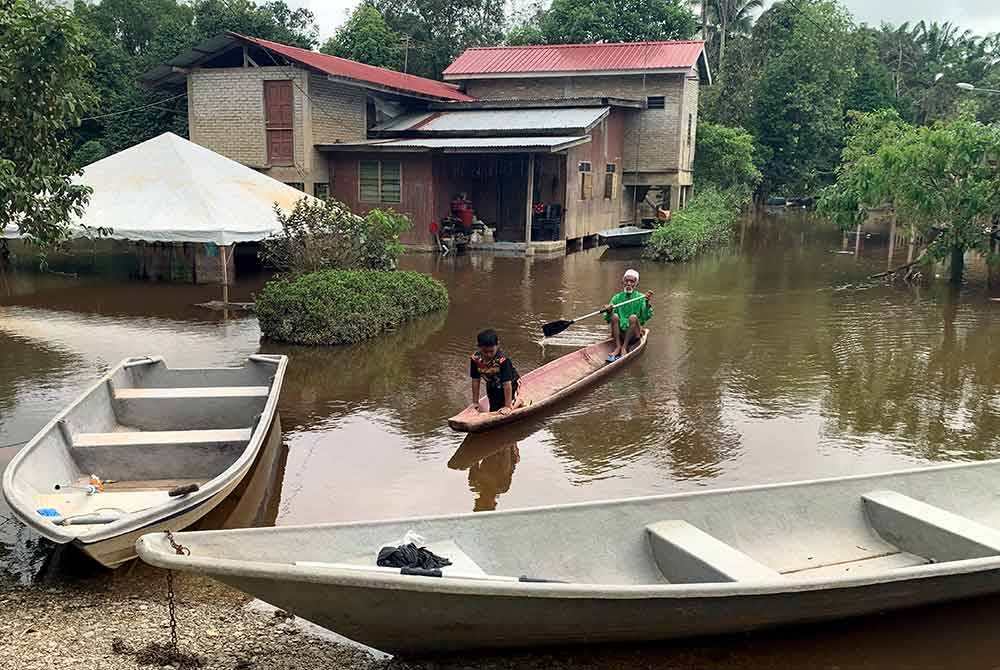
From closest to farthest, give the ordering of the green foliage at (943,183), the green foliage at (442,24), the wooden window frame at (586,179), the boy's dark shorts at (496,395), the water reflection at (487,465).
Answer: the water reflection at (487,465) → the boy's dark shorts at (496,395) → the green foliage at (943,183) → the wooden window frame at (586,179) → the green foliage at (442,24)

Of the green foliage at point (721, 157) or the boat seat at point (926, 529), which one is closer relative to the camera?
the boat seat at point (926, 529)

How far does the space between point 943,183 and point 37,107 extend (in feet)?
51.3

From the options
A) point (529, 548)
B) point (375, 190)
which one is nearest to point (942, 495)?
point (529, 548)

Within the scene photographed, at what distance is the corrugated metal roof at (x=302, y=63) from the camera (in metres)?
21.7

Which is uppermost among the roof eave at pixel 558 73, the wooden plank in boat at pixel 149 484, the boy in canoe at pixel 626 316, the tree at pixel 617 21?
the tree at pixel 617 21

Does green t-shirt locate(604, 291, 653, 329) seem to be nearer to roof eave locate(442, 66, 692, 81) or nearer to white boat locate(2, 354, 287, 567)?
white boat locate(2, 354, 287, 567)

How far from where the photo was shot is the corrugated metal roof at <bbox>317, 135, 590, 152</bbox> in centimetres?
2114

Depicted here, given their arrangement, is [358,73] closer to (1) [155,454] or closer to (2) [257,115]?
(2) [257,115]

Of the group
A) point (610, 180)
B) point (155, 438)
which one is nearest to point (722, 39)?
point (610, 180)

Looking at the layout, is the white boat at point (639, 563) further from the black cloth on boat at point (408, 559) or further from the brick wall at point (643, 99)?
the brick wall at point (643, 99)

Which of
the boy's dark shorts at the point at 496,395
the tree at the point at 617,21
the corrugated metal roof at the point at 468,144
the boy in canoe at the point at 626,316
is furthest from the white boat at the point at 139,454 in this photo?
the tree at the point at 617,21

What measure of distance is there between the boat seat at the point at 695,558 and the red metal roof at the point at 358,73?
18.8 metres

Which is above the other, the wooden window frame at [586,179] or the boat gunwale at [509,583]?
the wooden window frame at [586,179]

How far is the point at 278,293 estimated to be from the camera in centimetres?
1220
